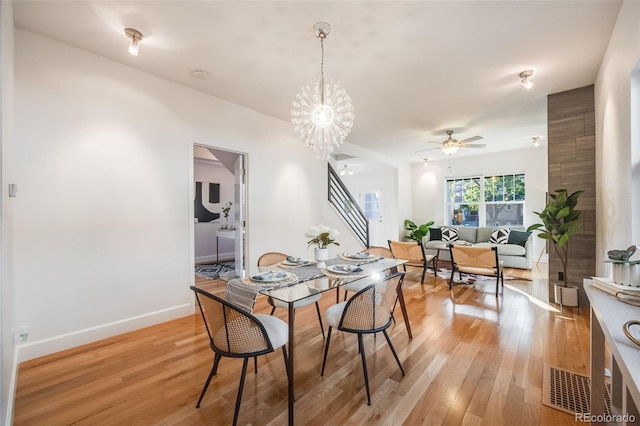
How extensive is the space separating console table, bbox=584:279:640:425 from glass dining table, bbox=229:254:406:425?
129cm

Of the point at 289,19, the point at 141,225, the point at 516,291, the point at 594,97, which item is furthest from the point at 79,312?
the point at 594,97

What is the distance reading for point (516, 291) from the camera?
4203 mm

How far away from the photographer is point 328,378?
6.64ft

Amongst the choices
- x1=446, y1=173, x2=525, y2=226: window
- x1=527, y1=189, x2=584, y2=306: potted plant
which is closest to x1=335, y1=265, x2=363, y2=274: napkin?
x1=527, y1=189, x2=584, y2=306: potted plant

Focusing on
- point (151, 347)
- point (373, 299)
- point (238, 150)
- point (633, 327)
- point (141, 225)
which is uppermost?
point (238, 150)

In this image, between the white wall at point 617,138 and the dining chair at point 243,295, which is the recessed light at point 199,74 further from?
the white wall at point 617,138

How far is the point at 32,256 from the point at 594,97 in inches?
241

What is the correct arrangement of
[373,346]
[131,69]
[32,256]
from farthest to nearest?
[131,69]
[373,346]
[32,256]

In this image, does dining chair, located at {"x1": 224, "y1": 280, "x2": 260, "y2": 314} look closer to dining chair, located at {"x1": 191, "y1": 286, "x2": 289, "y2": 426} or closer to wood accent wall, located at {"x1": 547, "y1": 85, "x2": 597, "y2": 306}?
dining chair, located at {"x1": 191, "y1": 286, "x2": 289, "y2": 426}

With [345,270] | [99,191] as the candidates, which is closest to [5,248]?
[99,191]

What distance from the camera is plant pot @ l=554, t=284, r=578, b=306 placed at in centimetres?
332

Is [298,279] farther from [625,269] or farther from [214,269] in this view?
[214,269]

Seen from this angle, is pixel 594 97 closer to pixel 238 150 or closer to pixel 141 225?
pixel 238 150

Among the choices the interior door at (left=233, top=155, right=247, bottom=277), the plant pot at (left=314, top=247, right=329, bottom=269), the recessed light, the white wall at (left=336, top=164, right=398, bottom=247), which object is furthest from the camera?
the white wall at (left=336, top=164, right=398, bottom=247)
